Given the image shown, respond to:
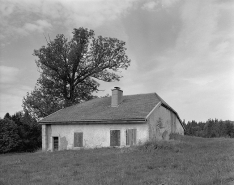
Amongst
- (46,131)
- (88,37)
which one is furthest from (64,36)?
(46,131)

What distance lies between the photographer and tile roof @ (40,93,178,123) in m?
20.3

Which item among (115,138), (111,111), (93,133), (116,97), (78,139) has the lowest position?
(78,139)

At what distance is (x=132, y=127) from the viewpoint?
19.7 m

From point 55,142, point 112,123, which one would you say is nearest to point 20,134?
point 55,142

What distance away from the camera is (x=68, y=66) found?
32500 mm

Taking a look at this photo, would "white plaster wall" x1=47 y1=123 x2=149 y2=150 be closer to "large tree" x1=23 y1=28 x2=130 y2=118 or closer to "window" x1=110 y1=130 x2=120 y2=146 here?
"window" x1=110 y1=130 x2=120 y2=146

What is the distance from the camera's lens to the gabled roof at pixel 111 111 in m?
20.2

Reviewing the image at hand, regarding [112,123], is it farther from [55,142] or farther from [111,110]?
[55,142]

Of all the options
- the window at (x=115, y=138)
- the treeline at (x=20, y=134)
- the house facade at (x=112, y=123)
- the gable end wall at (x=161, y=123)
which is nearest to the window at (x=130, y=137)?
the house facade at (x=112, y=123)

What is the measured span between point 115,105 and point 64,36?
13.7 metres

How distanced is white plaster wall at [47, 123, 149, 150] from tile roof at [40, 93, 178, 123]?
697 millimetres

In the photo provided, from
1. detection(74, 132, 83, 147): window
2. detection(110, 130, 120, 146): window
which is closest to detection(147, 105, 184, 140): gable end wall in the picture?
detection(110, 130, 120, 146): window

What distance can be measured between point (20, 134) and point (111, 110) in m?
12.3

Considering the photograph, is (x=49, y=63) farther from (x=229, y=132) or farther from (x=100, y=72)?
(x=229, y=132)
